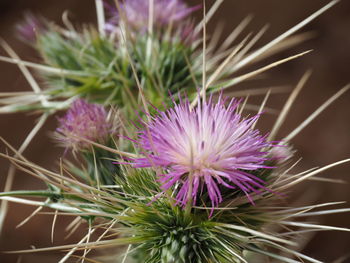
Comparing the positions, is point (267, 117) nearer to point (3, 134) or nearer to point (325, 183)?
point (325, 183)

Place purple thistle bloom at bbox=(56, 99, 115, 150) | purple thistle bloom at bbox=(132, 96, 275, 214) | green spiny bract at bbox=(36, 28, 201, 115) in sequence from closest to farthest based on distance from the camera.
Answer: purple thistle bloom at bbox=(132, 96, 275, 214) < purple thistle bloom at bbox=(56, 99, 115, 150) < green spiny bract at bbox=(36, 28, 201, 115)

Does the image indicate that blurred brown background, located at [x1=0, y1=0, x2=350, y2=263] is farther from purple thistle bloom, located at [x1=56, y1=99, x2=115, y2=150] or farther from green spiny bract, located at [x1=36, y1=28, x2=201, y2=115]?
purple thistle bloom, located at [x1=56, y1=99, x2=115, y2=150]

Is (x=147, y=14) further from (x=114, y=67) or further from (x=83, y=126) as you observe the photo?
(x=83, y=126)

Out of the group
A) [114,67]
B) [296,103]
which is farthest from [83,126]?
[296,103]

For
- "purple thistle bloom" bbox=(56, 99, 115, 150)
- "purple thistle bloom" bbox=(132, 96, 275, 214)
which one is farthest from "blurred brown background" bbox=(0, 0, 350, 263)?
"purple thistle bloom" bbox=(132, 96, 275, 214)

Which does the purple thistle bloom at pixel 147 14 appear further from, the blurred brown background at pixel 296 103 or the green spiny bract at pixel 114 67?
the blurred brown background at pixel 296 103
